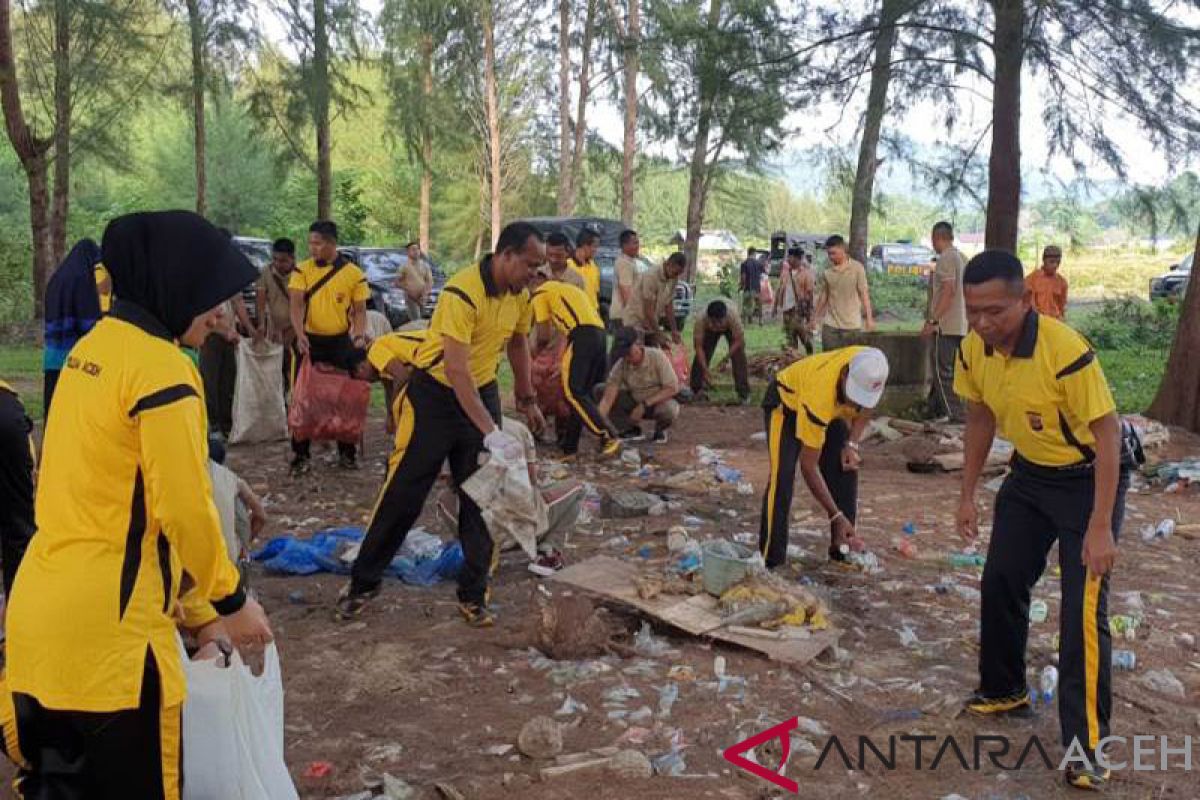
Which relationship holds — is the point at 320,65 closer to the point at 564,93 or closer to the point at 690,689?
the point at 690,689

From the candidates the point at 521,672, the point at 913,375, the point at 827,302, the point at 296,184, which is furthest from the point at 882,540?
the point at 296,184

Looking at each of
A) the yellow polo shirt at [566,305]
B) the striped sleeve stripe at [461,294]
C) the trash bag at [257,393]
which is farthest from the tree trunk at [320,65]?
the striped sleeve stripe at [461,294]

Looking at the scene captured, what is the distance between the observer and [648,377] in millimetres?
9594

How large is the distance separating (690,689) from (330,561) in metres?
2.52

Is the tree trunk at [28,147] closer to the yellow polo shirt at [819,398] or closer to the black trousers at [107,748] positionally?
the yellow polo shirt at [819,398]

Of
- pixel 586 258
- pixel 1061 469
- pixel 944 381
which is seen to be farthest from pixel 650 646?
pixel 944 381

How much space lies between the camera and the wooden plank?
15.3 feet

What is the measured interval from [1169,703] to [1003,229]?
766 cm

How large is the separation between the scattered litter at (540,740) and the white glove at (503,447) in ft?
4.56

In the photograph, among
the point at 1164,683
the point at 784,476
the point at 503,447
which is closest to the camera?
the point at 1164,683

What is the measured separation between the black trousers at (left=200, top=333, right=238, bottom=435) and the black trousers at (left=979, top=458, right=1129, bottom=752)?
7.33 metres

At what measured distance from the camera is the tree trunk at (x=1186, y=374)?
9.95 meters

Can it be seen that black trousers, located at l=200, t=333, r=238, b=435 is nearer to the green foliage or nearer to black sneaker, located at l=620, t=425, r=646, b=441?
black sneaker, located at l=620, t=425, r=646, b=441

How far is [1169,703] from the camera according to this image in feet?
14.4
